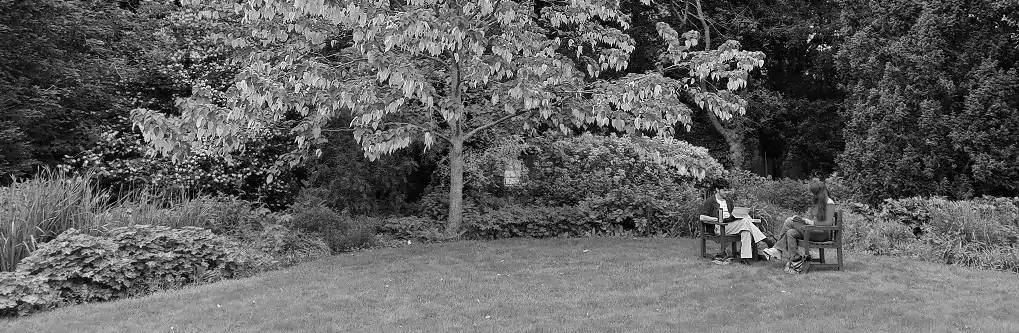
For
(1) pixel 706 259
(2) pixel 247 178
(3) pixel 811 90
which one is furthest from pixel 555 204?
(3) pixel 811 90

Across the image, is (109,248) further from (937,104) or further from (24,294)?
(937,104)

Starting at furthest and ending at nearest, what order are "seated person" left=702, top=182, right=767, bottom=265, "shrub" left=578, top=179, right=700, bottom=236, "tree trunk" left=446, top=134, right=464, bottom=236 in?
Result: 1. "shrub" left=578, top=179, right=700, bottom=236
2. "tree trunk" left=446, top=134, right=464, bottom=236
3. "seated person" left=702, top=182, right=767, bottom=265

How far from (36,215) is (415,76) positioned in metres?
4.06

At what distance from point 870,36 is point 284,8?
32.4 feet

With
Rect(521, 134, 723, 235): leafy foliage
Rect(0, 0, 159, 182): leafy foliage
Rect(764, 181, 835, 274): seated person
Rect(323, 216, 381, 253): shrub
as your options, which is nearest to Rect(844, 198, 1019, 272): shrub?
Rect(764, 181, 835, 274): seated person

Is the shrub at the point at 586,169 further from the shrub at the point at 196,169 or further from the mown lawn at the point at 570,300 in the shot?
the shrub at the point at 196,169

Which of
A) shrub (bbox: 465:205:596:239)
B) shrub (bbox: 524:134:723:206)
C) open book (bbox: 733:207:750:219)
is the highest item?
shrub (bbox: 524:134:723:206)

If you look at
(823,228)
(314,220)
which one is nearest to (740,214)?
(823,228)

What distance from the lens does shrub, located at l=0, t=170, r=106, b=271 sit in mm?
6527

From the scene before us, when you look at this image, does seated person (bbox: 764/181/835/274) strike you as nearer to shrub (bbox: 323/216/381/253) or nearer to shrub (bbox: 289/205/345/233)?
shrub (bbox: 323/216/381/253)

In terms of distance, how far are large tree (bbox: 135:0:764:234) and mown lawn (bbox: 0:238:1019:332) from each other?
1603mm

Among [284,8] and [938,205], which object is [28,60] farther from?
[938,205]

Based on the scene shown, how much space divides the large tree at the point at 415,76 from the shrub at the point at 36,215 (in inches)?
42.8

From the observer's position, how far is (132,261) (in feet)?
21.5
